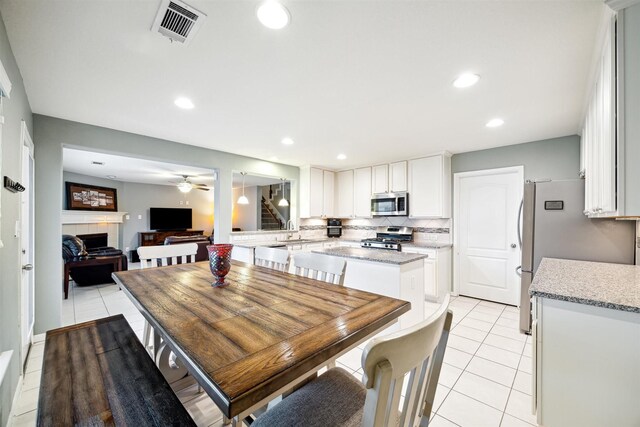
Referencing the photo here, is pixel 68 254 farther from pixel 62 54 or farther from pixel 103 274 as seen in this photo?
pixel 62 54

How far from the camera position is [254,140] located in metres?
3.54

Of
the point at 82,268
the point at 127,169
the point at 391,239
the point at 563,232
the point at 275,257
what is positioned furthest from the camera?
the point at 127,169

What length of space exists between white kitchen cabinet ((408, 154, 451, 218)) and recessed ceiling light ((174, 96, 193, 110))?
344 cm

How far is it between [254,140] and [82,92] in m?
1.75

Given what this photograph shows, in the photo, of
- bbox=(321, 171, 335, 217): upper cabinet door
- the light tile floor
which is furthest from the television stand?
bbox=(321, 171, 335, 217): upper cabinet door

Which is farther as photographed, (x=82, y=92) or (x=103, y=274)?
(x=103, y=274)

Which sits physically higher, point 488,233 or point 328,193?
point 328,193

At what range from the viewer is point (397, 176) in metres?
4.64

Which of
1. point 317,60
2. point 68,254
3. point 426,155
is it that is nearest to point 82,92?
point 317,60

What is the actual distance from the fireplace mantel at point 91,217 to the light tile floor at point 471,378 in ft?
13.6

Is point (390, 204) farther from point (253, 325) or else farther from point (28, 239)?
point (28, 239)

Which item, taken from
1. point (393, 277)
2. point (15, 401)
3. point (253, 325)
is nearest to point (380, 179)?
point (393, 277)

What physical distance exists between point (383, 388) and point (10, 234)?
2.37 metres

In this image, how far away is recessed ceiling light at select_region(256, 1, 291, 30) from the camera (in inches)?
51.4
